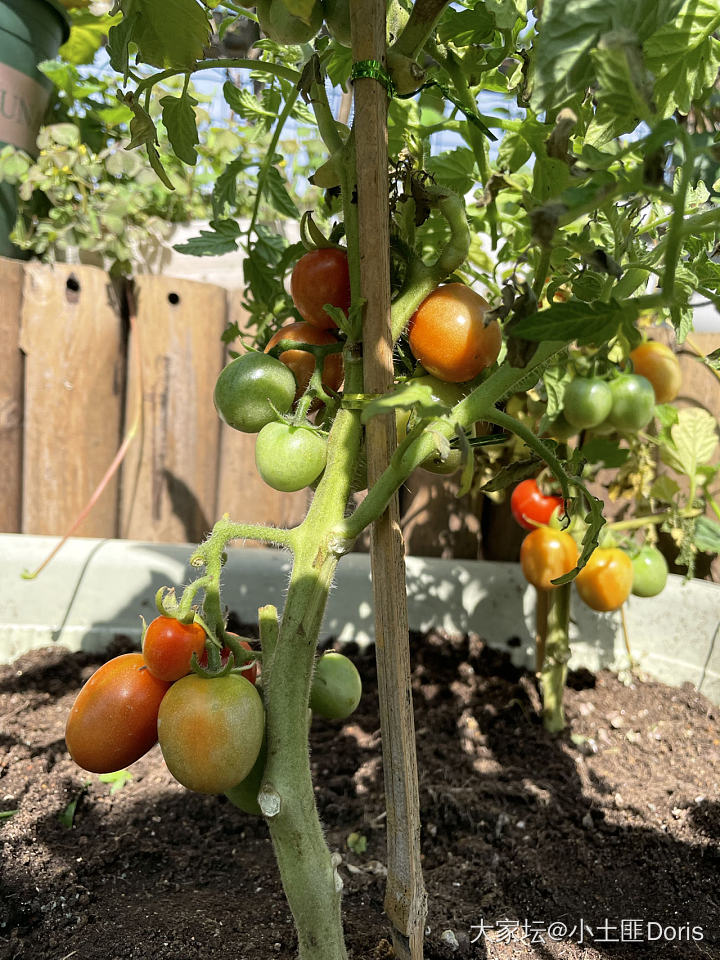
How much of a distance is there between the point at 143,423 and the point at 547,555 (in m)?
1.35

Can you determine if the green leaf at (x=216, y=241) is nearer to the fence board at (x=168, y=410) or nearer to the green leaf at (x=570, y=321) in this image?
the green leaf at (x=570, y=321)

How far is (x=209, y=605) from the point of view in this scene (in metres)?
0.68

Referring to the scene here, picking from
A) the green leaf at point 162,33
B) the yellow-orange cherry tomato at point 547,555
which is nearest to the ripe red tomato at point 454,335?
the green leaf at point 162,33

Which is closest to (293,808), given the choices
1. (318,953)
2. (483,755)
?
(318,953)

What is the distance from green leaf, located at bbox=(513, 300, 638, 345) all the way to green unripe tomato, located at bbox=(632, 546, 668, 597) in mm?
1061

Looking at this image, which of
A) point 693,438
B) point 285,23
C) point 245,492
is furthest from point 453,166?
point 245,492

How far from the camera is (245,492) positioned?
89.9 inches

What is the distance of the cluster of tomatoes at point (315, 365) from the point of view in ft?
2.27

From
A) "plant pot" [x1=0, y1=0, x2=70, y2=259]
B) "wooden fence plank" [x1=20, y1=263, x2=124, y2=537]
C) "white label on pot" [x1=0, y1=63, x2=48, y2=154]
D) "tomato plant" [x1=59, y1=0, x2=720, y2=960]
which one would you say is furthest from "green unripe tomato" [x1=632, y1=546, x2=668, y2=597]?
"white label on pot" [x1=0, y1=63, x2=48, y2=154]

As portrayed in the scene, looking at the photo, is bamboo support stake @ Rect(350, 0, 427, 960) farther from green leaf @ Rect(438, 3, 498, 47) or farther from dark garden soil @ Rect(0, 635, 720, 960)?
dark garden soil @ Rect(0, 635, 720, 960)

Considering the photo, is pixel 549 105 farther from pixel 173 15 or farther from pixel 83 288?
pixel 83 288

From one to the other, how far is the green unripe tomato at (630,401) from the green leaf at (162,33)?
0.88 metres

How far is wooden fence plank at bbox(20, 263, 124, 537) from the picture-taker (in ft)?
7.07

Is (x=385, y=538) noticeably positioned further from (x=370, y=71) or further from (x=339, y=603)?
(x=339, y=603)
